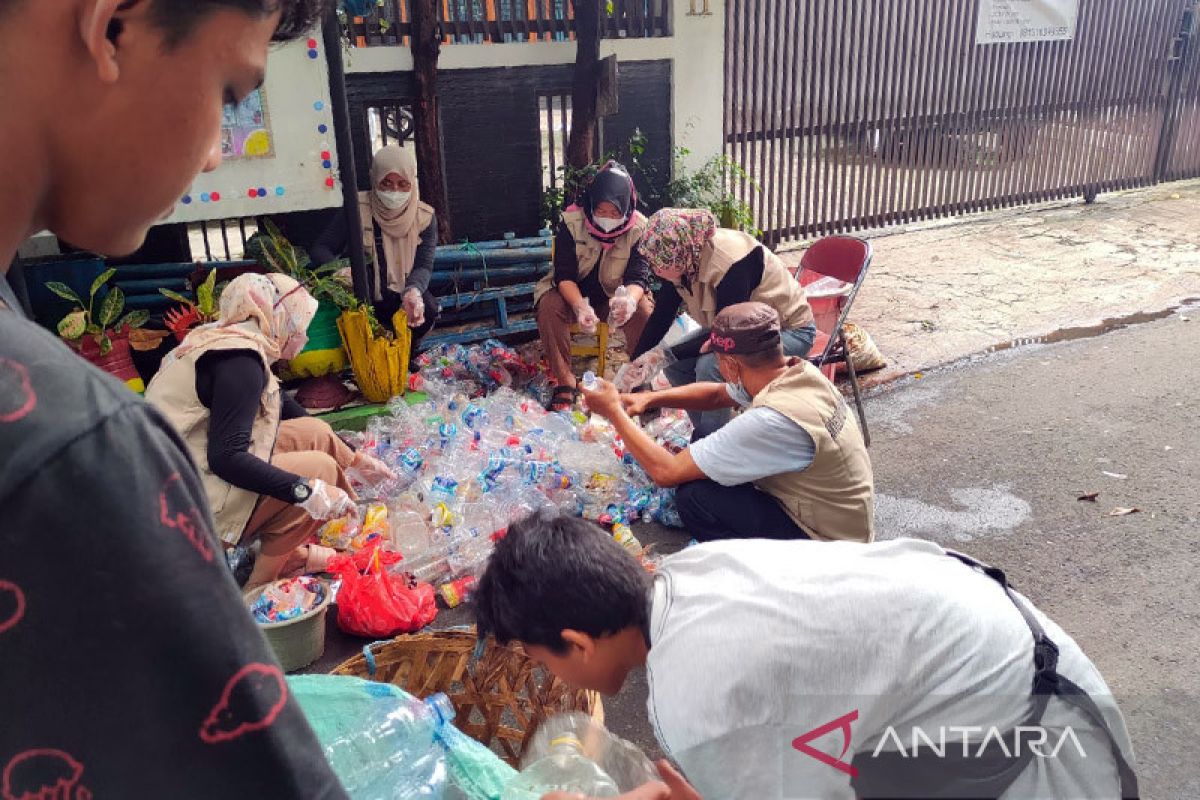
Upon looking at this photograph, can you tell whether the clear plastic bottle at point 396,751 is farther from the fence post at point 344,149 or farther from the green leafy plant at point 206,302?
the fence post at point 344,149

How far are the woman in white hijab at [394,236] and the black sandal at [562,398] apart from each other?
91cm

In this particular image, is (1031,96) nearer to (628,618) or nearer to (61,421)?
(628,618)

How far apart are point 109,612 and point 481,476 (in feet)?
13.3

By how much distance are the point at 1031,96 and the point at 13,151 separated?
1122cm

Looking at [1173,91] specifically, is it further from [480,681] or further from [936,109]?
[480,681]

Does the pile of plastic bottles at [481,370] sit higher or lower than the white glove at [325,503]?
lower

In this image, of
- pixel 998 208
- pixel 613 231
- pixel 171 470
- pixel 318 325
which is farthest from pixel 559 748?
pixel 998 208

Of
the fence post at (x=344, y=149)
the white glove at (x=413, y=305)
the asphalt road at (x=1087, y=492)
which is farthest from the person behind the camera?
the white glove at (x=413, y=305)

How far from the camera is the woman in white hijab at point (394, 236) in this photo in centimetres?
569

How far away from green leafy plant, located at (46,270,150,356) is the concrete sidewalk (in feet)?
14.9

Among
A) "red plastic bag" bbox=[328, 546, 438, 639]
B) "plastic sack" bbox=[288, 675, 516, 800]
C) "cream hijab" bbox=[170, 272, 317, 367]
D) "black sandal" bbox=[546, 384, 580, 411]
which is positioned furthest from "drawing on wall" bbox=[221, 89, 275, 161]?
"plastic sack" bbox=[288, 675, 516, 800]

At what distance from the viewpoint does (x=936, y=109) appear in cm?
960

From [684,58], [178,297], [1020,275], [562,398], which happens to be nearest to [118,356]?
[178,297]

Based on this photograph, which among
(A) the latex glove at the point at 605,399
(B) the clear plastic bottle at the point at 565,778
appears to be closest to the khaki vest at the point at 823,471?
(A) the latex glove at the point at 605,399
